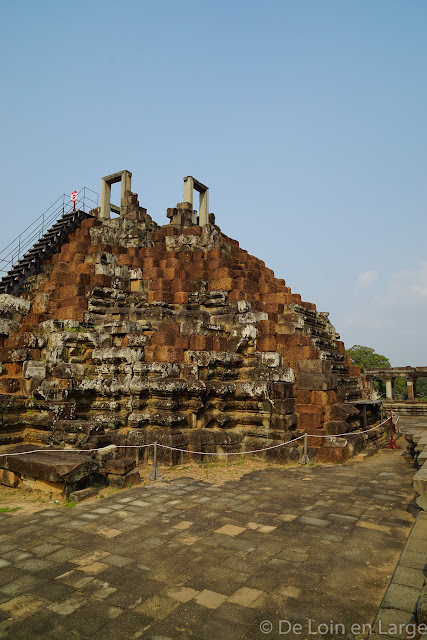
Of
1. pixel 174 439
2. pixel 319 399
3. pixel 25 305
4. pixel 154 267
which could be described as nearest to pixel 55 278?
pixel 25 305

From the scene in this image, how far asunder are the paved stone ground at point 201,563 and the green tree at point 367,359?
3763 cm

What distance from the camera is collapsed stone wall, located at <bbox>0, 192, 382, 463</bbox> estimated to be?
9688 mm

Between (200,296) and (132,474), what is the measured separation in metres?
5.83

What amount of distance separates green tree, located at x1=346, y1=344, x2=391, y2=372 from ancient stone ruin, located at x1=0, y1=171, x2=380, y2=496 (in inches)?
1229

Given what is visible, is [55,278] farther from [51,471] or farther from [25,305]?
[51,471]

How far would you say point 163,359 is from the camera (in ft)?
33.8

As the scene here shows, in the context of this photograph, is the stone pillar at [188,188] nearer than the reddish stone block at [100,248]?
No

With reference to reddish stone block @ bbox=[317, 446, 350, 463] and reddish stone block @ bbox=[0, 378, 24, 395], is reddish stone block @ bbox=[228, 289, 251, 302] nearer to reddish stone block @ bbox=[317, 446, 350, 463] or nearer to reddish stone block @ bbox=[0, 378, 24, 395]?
reddish stone block @ bbox=[317, 446, 350, 463]

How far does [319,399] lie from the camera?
34.7 ft

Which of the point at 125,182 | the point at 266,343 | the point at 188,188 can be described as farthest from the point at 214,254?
the point at 125,182

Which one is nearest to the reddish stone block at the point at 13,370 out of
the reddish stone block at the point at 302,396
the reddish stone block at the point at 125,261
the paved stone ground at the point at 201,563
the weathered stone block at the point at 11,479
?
the weathered stone block at the point at 11,479

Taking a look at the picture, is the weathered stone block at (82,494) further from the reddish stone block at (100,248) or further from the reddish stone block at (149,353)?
the reddish stone block at (100,248)

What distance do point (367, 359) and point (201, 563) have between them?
4182cm

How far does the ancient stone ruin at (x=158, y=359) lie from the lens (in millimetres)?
9609
